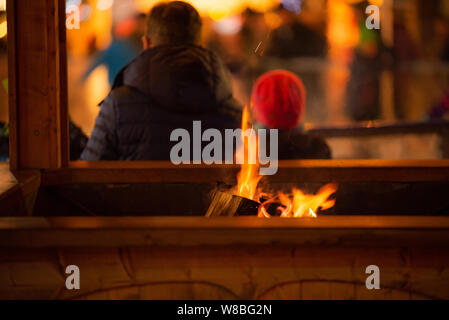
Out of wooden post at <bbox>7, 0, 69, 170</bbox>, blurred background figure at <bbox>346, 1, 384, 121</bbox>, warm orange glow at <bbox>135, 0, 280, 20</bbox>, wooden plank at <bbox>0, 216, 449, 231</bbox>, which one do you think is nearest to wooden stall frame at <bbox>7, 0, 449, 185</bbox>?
wooden post at <bbox>7, 0, 69, 170</bbox>

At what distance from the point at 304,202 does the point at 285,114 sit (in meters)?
1.13

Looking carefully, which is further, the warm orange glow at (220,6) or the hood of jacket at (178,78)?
the warm orange glow at (220,6)

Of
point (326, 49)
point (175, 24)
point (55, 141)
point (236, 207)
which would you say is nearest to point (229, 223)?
point (236, 207)

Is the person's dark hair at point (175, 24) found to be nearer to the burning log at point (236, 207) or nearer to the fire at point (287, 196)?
the fire at point (287, 196)

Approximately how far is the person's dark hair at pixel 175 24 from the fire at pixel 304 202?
3.41 ft

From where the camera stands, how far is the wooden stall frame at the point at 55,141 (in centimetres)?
261

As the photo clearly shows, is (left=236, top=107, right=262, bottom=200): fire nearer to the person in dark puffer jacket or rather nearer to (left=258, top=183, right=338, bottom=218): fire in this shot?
(left=258, top=183, right=338, bottom=218): fire

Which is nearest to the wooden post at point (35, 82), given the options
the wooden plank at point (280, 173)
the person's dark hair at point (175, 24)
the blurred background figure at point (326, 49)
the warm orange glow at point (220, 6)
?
the wooden plank at point (280, 173)

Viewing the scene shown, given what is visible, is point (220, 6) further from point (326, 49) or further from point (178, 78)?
point (178, 78)

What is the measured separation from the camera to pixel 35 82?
8.59 ft

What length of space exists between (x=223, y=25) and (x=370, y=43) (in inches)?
122
